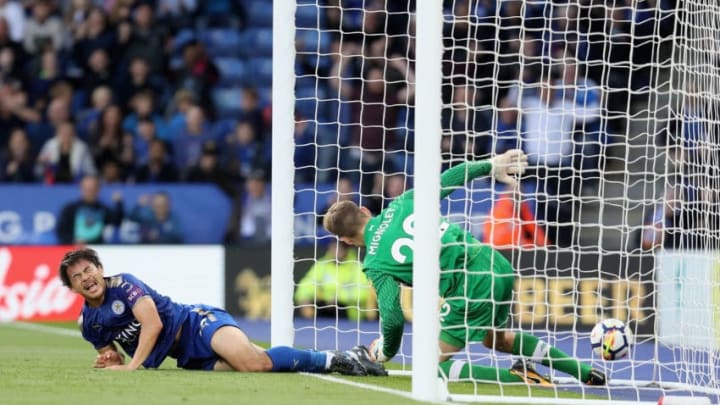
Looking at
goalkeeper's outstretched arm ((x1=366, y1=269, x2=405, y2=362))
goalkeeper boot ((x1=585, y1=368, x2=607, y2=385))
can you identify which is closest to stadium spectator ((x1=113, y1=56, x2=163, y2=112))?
goalkeeper's outstretched arm ((x1=366, y1=269, x2=405, y2=362))

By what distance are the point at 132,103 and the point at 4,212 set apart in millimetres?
2430

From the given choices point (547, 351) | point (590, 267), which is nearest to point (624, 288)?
point (590, 267)

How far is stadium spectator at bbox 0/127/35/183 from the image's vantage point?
1684 cm

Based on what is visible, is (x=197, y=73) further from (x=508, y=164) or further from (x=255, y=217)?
(x=508, y=164)

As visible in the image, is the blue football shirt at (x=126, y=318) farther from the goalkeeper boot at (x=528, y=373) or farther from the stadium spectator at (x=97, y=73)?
the stadium spectator at (x=97, y=73)

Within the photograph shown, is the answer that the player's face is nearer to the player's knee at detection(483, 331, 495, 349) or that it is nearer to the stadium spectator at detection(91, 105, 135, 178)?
the player's knee at detection(483, 331, 495, 349)

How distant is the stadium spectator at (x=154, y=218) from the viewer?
1655cm

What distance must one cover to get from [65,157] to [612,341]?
1045cm

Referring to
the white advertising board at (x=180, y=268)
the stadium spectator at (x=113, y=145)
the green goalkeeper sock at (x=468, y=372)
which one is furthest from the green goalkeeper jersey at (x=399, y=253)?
the stadium spectator at (x=113, y=145)

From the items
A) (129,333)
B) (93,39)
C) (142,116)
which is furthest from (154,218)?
(129,333)

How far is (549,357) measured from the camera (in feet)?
27.1

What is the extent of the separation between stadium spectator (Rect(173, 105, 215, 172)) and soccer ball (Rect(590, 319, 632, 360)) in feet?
31.7

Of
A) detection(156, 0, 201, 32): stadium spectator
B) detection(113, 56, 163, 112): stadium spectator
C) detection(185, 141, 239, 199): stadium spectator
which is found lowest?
detection(185, 141, 239, 199): stadium spectator

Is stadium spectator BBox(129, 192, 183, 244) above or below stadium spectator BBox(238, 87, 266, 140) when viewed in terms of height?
below
